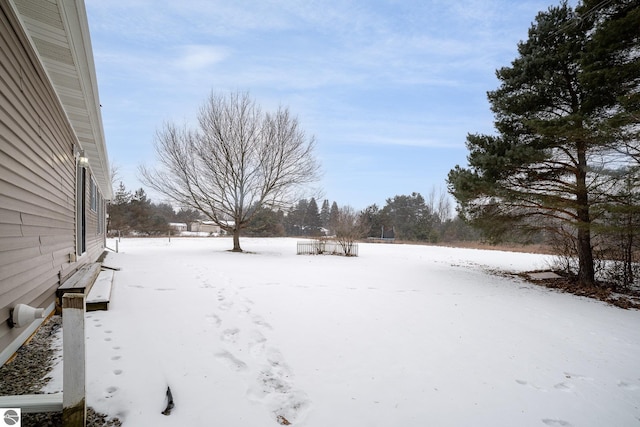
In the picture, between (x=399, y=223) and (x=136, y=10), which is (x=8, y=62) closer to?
(x=136, y=10)

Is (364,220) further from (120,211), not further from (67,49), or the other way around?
(67,49)

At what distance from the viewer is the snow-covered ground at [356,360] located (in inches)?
85.4

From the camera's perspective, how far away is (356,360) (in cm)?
303

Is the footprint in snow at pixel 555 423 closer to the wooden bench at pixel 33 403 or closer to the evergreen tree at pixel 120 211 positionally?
the wooden bench at pixel 33 403

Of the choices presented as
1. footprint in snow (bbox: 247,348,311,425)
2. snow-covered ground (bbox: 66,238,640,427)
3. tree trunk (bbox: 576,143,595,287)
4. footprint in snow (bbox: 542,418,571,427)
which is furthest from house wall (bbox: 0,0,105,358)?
tree trunk (bbox: 576,143,595,287)

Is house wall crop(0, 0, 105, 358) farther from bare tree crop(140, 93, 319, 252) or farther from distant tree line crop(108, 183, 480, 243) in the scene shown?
distant tree line crop(108, 183, 480, 243)

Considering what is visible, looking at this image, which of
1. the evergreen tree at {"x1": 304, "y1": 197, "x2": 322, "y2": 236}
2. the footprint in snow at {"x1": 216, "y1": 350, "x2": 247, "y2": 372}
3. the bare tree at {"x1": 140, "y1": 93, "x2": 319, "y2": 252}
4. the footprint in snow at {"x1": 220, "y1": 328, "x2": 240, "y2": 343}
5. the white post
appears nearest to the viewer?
the white post

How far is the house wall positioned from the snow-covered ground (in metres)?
0.76

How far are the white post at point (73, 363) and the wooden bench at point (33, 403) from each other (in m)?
0.06

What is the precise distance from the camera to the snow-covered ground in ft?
7.12

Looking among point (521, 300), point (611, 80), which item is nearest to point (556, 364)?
point (521, 300)

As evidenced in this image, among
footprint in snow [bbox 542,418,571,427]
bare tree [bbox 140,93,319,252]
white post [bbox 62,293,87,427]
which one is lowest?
footprint in snow [bbox 542,418,571,427]

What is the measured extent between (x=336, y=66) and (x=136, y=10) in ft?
63.2

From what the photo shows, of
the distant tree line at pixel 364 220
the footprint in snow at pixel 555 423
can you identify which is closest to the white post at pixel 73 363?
the footprint in snow at pixel 555 423
